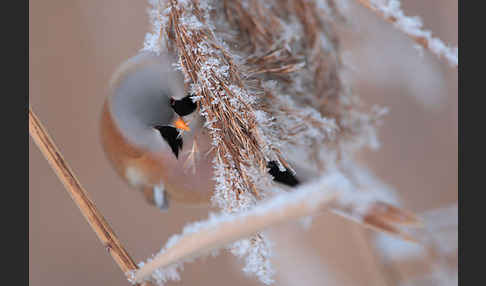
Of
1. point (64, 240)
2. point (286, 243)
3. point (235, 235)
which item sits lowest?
point (286, 243)

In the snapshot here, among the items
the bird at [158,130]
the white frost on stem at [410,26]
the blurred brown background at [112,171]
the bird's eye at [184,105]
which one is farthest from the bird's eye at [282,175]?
the blurred brown background at [112,171]

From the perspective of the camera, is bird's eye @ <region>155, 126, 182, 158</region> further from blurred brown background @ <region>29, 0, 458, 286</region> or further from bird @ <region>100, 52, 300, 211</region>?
blurred brown background @ <region>29, 0, 458, 286</region>

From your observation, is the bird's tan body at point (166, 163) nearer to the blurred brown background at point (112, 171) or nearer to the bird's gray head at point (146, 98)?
the bird's gray head at point (146, 98)

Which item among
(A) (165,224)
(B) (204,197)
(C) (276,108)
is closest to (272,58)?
(C) (276,108)

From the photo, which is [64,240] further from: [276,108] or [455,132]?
[455,132]

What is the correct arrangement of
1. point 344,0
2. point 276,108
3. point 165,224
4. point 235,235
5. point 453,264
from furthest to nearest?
point 165,224
point 453,264
point 344,0
point 276,108
point 235,235

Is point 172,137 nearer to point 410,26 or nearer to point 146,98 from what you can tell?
point 146,98

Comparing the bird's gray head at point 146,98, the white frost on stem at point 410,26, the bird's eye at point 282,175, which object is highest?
the bird's gray head at point 146,98

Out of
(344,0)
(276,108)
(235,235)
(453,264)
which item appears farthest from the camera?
(453,264)

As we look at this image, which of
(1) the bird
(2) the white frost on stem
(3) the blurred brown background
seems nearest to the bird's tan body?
(1) the bird

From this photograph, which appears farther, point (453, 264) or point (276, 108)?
point (453, 264)
